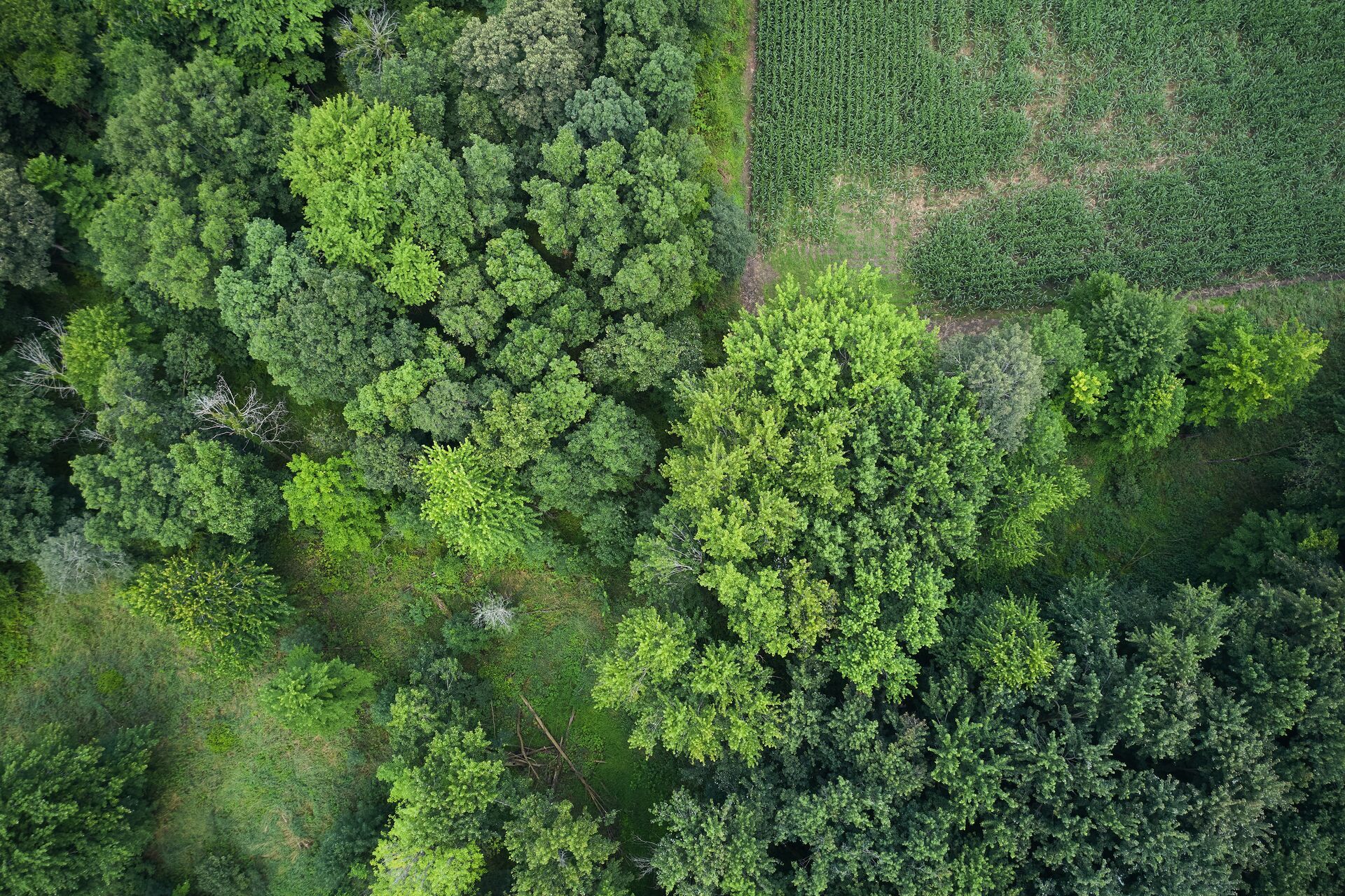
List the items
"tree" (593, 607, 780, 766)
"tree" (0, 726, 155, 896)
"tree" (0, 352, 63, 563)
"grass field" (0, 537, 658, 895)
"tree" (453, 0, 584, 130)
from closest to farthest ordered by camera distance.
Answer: "tree" (593, 607, 780, 766) < "tree" (0, 726, 155, 896) < "tree" (453, 0, 584, 130) < "tree" (0, 352, 63, 563) < "grass field" (0, 537, 658, 895)

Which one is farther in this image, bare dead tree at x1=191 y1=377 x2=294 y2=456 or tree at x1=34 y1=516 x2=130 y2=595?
bare dead tree at x1=191 y1=377 x2=294 y2=456

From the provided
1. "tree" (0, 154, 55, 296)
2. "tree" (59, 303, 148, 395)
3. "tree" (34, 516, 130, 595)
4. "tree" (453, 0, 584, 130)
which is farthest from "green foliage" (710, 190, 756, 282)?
"tree" (34, 516, 130, 595)

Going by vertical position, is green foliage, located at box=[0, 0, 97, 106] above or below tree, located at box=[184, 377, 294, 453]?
above

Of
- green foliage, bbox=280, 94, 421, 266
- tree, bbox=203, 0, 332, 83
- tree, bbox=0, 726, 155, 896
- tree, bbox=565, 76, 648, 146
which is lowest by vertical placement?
tree, bbox=0, 726, 155, 896

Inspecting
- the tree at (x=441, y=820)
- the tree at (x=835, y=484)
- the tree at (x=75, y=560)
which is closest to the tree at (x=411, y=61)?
the tree at (x=835, y=484)

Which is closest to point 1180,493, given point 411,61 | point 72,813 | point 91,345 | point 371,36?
point 411,61

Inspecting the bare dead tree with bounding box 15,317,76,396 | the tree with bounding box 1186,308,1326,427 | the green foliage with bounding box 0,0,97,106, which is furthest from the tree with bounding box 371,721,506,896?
the tree with bounding box 1186,308,1326,427

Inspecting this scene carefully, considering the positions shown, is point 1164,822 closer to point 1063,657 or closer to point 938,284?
point 1063,657

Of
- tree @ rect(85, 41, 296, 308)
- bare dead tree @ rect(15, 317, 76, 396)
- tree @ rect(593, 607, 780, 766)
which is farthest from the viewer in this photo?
bare dead tree @ rect(15, 317, 76, 396)

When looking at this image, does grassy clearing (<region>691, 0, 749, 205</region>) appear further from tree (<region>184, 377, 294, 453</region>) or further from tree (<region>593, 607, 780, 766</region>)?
tree (<region>184, 377, 294, 453</region>)
